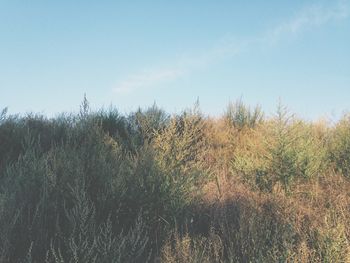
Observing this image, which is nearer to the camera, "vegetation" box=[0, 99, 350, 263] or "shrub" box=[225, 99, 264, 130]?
"vegetation" box=[0, 99, 350, 263]

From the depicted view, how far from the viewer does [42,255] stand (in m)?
5.04

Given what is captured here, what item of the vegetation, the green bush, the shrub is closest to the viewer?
the vegetation

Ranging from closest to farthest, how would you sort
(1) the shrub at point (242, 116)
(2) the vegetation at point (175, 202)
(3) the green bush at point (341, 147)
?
1. (2) the vegetation at point (175, 202)
2. (3) the green bush at point (341, 147)
3. (1) the shrub at point (242, 116)

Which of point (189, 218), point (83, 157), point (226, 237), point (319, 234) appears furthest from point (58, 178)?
point (319, 234)

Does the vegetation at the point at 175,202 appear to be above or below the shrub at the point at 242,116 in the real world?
below

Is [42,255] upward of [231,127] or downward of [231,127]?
downward

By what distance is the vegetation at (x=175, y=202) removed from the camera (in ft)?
16.2

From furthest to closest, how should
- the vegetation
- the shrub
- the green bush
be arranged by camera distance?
1. the shrub
2. the green bush
3. the vegetation

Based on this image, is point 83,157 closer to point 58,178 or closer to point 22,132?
point 58,178

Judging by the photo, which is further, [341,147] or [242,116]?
[242,116]

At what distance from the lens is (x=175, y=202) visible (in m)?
6.38

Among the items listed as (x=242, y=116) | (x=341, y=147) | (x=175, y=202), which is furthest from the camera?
(x=242, y=116)

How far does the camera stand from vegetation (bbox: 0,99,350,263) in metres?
4.93

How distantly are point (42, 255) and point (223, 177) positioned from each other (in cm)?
506
